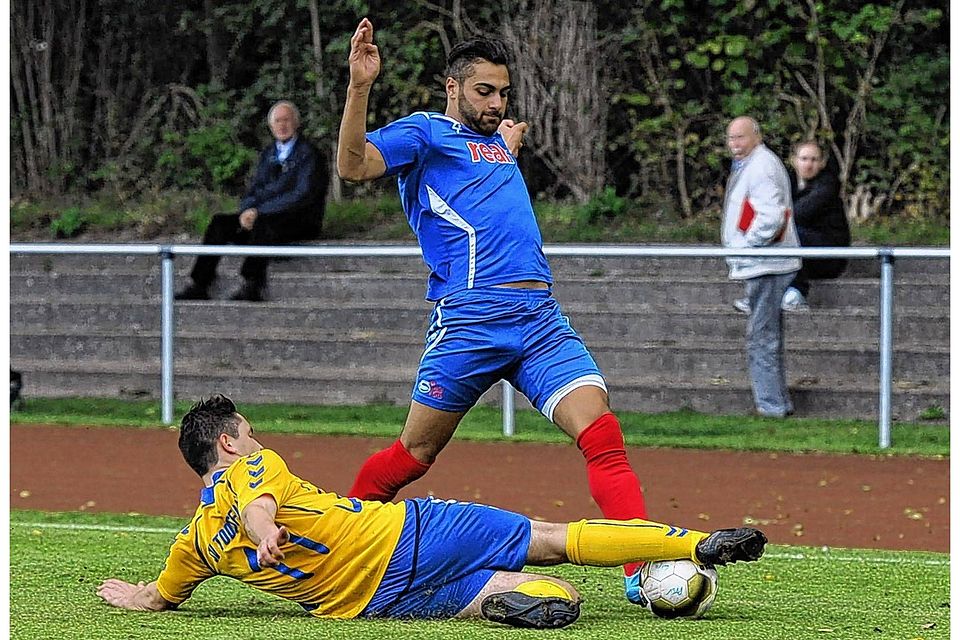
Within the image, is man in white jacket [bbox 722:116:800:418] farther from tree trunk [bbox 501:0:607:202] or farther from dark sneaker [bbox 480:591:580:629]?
dark sneaker [bbox 480:591:580:629]

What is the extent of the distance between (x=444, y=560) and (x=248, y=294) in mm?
9833

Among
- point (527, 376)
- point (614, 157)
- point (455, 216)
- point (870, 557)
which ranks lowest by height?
point (870, 557)

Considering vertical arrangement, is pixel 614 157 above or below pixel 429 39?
below

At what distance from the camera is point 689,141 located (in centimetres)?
1894

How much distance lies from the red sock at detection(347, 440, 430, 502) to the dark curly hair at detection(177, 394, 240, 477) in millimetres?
806

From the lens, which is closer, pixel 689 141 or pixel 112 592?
pixel 112 592

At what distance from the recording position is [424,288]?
50.6ft

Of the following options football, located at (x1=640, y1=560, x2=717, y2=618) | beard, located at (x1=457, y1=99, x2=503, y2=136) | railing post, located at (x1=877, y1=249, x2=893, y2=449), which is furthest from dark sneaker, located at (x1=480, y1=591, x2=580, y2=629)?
railing post, located at (x1=877, y1=249, x2=893, y2=449)

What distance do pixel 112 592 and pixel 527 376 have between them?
1.59 m

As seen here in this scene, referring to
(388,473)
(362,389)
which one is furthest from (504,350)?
(362,389)

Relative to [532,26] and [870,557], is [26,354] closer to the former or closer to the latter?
[532,26]

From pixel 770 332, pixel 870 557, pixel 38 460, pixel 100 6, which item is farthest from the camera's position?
pixel 100 6

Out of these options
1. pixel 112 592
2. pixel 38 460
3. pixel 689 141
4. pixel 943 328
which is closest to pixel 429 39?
pixel 689 141

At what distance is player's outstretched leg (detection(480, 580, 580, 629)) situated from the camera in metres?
5.38
